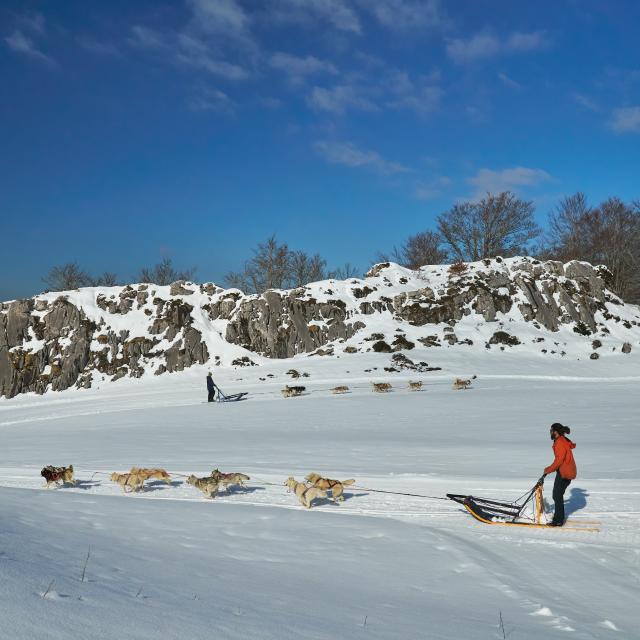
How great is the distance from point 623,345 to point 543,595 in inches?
1335

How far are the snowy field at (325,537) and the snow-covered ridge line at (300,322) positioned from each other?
621 inches

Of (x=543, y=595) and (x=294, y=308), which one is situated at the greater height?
(x=294, y=308)

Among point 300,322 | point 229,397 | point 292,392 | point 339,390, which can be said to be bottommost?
point 229,397

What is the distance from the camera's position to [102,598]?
3.63 m

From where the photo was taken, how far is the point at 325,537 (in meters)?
6.79

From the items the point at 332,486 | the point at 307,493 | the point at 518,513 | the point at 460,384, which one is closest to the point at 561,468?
the point at 518,513

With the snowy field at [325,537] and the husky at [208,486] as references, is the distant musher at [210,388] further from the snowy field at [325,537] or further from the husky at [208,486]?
the husky at [208,486]

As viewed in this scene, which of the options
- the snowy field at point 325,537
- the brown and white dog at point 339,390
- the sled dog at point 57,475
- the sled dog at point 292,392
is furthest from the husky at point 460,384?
the sled dog at point 57,475

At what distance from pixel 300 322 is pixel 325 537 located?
29.4 metres

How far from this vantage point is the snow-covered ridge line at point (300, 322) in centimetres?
3384

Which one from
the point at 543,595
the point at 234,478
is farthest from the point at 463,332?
the point at 543,595

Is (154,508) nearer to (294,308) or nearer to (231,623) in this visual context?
(231,623)

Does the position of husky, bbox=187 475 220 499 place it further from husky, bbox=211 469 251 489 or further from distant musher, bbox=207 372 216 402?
distant musher, bbox=207 372 216 402

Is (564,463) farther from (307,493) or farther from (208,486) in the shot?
(208,486)
